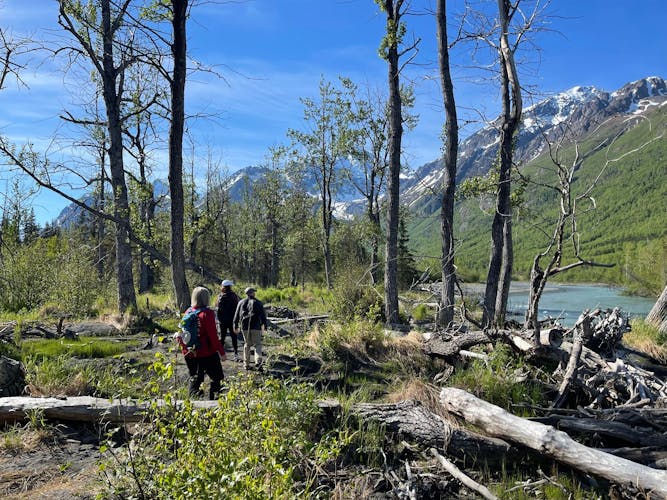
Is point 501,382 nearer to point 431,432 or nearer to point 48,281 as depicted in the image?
point 431,432

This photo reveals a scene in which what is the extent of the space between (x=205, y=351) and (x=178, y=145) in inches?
175

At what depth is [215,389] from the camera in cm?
666

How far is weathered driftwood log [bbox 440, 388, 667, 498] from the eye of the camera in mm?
4121

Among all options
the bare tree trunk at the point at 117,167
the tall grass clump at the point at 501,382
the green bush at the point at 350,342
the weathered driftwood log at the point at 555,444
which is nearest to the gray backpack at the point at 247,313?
the green bush at the point at 350,342

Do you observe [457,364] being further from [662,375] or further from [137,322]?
[137,322]

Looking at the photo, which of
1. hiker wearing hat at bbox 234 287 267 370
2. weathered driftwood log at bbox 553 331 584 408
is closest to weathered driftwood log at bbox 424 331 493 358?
weathered driftwood log at bbox 553 331 584 408

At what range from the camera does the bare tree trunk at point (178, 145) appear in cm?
867

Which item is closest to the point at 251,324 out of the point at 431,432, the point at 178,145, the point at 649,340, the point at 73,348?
the point at 73,348

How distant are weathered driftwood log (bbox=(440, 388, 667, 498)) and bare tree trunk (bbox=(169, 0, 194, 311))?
5.62m

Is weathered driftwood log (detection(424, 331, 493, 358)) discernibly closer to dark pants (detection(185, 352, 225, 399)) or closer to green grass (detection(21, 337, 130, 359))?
dark pants (detection(185, 352, 225, 399))

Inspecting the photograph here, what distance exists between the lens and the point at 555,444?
4641mm

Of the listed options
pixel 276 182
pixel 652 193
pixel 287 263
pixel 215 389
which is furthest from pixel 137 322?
pixel 652 193

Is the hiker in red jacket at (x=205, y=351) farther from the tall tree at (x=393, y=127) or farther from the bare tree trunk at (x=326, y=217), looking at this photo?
the bare tree trunk at (x=326, y=217)

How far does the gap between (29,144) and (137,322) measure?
5.32 metres
